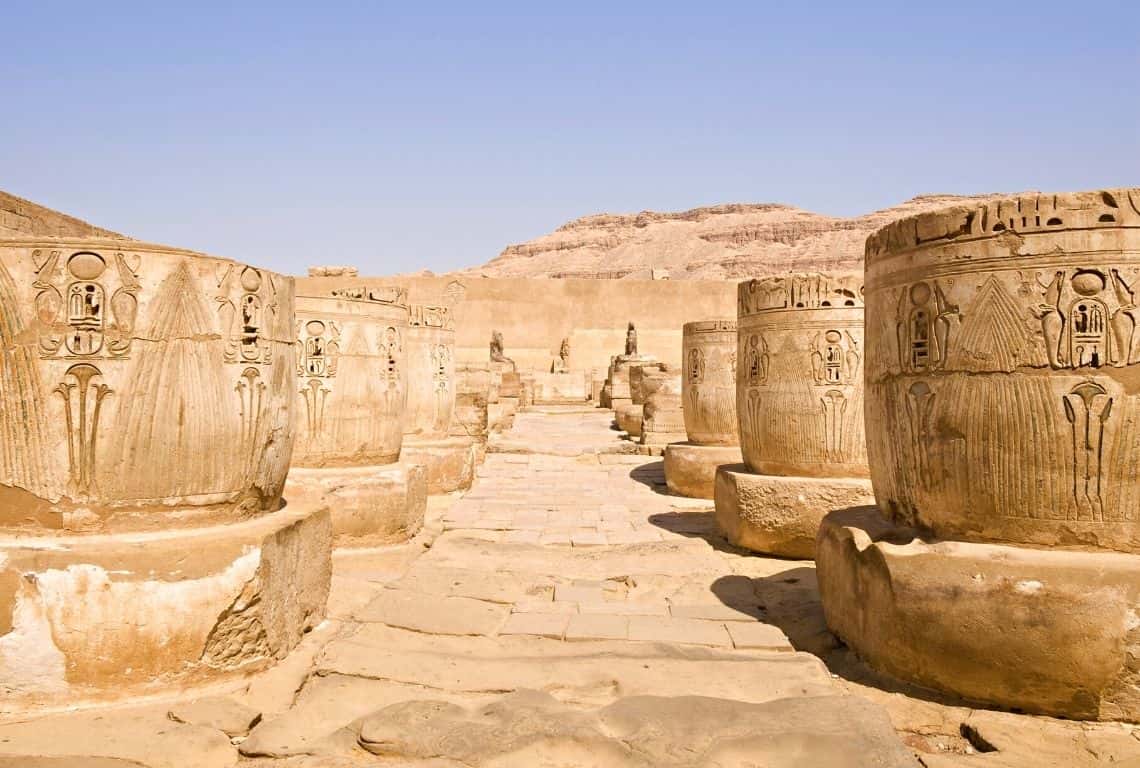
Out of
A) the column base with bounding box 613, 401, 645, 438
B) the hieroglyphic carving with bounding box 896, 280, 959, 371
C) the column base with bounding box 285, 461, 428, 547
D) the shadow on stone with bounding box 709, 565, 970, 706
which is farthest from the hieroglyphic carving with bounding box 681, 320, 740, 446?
the column base with bounding box 613, 401, 645, 438

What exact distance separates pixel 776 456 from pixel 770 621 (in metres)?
1.61

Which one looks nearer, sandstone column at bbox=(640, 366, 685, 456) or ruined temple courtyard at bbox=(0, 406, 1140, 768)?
ruined temple courtyard at bbox=(0, 406, 1140, 768)

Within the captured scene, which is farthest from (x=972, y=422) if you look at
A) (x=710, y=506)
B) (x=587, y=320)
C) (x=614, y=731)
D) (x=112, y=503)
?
(x=587, y=320)

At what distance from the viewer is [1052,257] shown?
8.75 feet

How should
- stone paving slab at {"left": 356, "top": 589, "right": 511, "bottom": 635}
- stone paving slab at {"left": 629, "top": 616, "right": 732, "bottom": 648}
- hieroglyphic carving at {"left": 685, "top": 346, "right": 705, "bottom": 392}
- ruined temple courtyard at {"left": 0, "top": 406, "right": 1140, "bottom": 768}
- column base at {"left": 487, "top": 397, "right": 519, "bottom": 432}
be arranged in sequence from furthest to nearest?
1. column base at {"left": 487, "top": 397, "right": 519, "bottom": 432}
2. hieroglyphic carving at {"left": 685, "top": 346, "right": 705, "bottom": 392}
3. stone paving slab at {"left": 356, "top": 589, "right": 511, "bottom": 635}
4. stone paving slab at {"left": 629, "top": 616, "right": 732, "bottom": 648}
5. ruined temple courtyard at {"left": 0, "top": 406, "right": 1140, "bottom": 768}

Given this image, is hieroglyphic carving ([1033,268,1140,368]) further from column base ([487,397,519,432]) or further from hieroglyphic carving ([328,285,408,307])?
column base ([487,397,519,432])

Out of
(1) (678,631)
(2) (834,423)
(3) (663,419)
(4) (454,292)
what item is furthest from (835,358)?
(4) (454,292)

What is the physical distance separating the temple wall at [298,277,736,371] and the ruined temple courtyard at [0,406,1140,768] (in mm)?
22798

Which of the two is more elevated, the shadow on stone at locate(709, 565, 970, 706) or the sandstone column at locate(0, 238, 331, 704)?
the sandstone column at locate(0, 238, 331, 704)

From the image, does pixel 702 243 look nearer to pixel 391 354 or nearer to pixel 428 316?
pixel 428 316

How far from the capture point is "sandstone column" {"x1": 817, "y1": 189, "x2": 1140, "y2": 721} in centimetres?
252

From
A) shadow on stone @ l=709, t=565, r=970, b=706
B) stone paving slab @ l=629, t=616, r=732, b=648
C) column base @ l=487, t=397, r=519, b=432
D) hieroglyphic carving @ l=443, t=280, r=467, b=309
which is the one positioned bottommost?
shadow on stone @ l=709, t=565, r=970, b=706

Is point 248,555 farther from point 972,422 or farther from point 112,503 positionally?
point 972,422

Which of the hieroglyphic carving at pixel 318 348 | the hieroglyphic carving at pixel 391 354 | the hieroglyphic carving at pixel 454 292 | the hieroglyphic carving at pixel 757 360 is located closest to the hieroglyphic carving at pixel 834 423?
the hieroglyphic carving at pixel 757 360
